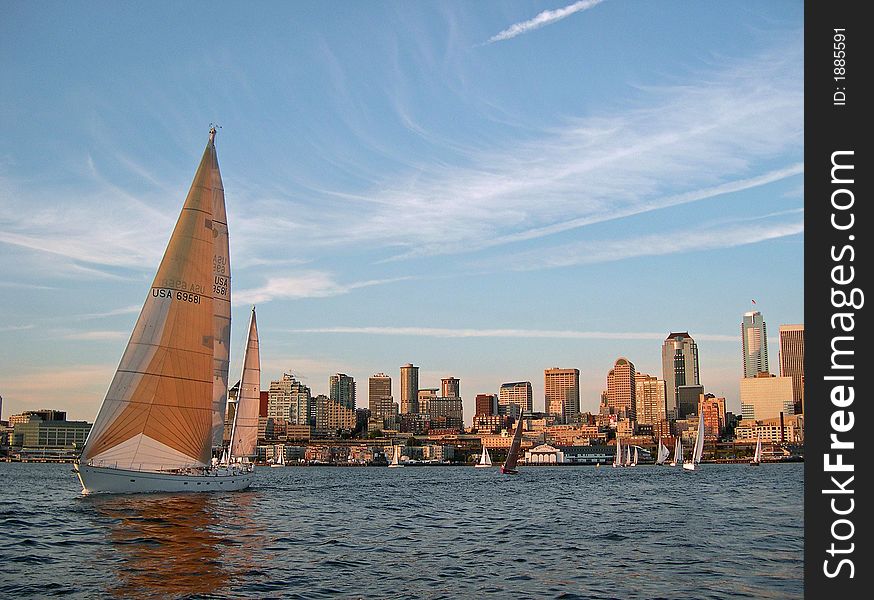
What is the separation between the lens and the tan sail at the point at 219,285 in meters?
64.8

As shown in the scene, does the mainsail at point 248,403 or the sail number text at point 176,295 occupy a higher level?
the sail number text at point 176,295

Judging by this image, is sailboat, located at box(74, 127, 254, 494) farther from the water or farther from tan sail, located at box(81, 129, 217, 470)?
the water

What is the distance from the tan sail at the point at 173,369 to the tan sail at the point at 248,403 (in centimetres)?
2475

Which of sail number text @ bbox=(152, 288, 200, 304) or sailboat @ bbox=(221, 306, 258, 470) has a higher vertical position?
sail number text @ bbox=(152, 288, 200, 304)

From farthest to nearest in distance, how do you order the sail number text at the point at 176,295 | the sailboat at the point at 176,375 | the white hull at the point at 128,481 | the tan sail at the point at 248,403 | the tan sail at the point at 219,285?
the tan sail at the point at 248,403, the tan sail at the point at 219,285, the sail number text at the point at 176,295, the sailboat at the point at 176,375, the white hull at the point at 128,481

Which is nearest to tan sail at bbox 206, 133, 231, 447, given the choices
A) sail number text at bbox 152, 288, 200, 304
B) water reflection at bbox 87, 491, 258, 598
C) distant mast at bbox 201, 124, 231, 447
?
distant mast at bbox 201, 124, 231, 447

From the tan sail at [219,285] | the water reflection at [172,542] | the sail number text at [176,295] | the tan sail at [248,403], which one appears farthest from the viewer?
the tan sail at [248,403]

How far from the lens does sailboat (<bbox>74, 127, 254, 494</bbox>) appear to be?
2275 inches

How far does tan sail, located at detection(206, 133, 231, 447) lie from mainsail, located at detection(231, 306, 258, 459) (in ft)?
68.0

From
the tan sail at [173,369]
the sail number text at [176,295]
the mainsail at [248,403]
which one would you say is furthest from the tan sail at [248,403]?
the sail number text at [176,295]

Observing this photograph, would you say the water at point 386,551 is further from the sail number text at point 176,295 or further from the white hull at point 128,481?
the sail number text at point 176,295

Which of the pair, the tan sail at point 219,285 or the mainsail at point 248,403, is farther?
the mainsail at point 248,403
